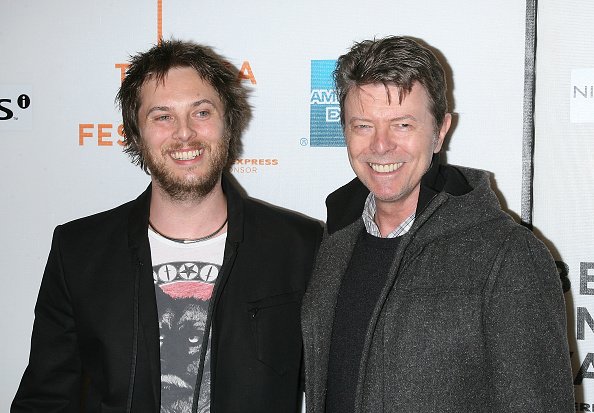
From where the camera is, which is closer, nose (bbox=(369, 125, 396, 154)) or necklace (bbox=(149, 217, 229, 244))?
nose (bbox=(369, 125, 396, 154))

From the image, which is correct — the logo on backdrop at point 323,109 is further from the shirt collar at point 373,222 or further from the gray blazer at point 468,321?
the gray blazer at point 468,321

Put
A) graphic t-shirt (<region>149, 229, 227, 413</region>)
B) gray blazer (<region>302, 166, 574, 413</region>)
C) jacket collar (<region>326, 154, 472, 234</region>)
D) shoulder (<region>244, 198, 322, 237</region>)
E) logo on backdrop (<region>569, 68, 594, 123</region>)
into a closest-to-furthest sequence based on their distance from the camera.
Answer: gray blazer (<region>302, 166, 574, 413</region>)
jacket collar (<region>326, 154, 472, 234</region>)
graphic t-shirt (<region>149, 229, 227, 413</region>)
shoulder (<region>244, 198, 322, 237</region>)
logo on backdrop (<region>569, 68, 594, 123</region>)

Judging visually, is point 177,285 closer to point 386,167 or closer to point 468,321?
point 386,167

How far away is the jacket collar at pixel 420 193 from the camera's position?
168 centimetres

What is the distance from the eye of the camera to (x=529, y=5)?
90.5 inches

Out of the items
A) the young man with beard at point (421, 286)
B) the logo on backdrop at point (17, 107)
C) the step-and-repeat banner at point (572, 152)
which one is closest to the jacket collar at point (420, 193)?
the young man with beard at point (421, 286)

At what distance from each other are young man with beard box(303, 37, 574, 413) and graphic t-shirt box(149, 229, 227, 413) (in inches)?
11.0

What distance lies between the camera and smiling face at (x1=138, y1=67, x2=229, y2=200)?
1952 millimetres

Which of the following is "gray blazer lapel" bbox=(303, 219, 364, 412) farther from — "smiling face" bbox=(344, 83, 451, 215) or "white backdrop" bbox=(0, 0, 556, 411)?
"white backdrop" bbox=(0, 0, 556, 411)

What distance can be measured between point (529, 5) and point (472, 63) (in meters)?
0.26

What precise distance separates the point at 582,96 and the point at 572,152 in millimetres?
184

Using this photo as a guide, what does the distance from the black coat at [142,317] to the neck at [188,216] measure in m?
0.04

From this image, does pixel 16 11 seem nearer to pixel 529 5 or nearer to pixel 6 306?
A: pixel 6 306

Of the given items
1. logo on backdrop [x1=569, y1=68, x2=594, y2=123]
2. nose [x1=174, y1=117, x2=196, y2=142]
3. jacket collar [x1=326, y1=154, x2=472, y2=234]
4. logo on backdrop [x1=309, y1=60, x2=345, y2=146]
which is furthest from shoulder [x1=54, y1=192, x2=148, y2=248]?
logo on backdrop [x1=569, y1=68, x2=594, y2=123]
